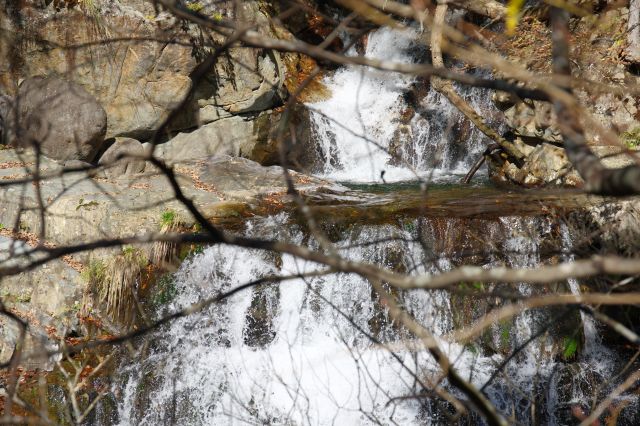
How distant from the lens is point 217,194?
28.2ft

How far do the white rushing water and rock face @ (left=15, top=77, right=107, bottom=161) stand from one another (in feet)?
12.5

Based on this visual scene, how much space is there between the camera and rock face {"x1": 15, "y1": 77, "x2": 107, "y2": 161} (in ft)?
31.4

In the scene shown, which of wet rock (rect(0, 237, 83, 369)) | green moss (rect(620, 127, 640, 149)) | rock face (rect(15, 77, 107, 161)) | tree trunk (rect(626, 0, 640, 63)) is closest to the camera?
wet rock (rect(0, 237, 83, 369))

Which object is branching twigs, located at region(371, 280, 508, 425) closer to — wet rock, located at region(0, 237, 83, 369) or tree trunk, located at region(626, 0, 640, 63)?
wet rock, located at region(0, 237, 83, 369)

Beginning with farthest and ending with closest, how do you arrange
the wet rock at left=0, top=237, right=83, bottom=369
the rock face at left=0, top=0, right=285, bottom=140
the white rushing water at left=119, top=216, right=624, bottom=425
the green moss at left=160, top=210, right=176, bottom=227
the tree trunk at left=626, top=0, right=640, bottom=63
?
the rock face at left=0, top=0, right=285, bottom=140
the tree trunk at left=626, top=0, right=640, bottom=63
the green moss at left=160, top=210, right=176, bottom=227
the wet rock at left=0, top=237, right=83, bottom=369
the white rushing water at left=119, top=216, right=624, bottom=425

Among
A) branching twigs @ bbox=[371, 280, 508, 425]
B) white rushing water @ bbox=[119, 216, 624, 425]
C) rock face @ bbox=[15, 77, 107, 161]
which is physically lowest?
branching twigs @ bbox=[371, 280, 508, 425]

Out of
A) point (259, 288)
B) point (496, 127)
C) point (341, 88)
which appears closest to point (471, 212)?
point (259, 288)

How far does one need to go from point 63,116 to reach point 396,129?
549 cm

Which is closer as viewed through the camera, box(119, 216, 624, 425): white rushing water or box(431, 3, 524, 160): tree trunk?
box(119, 216, 624, 425): white rushing water

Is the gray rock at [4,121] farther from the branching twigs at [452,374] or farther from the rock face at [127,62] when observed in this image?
the branching twigs at [452,374]

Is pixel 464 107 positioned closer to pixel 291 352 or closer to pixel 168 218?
pixel 168 218

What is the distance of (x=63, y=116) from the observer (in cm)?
984

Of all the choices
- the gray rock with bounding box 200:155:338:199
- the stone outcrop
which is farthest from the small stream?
the stone outcrop

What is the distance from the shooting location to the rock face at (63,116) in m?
9.59
